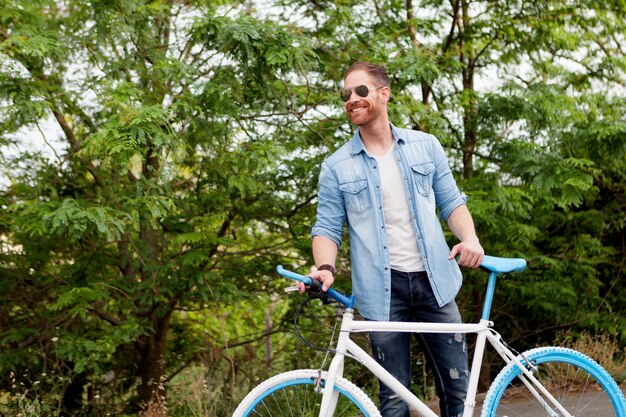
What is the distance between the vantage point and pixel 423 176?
10.9 feet

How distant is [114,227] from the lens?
17.9 ft

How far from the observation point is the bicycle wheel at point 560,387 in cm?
318

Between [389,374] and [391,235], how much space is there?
0.54 m

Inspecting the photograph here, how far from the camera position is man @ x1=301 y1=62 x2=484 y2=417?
325cm

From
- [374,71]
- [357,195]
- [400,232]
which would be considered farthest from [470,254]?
[374,71]

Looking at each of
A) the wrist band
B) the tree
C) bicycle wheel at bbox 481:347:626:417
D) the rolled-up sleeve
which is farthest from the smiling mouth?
the tree

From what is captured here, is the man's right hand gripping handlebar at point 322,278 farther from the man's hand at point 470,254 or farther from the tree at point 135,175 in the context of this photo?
the tree at point 135,175

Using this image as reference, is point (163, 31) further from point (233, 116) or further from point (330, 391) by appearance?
point (330, 391)

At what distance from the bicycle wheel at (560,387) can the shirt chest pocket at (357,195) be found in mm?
830

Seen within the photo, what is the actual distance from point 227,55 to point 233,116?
1.47ft

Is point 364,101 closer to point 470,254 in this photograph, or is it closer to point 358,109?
point 358,109

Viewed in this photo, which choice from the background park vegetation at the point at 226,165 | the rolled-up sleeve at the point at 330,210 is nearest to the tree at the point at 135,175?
the background park vegetation at the point at 226,165

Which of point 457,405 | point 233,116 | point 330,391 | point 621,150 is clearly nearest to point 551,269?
point 621,150

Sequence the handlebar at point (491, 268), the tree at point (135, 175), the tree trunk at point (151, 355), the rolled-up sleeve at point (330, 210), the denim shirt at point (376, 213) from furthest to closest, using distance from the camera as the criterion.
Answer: the tree trunk at point (151, 355), the tree at point (135, 175), the rolled-up sleeve at point (330, 210), the denim shirt at point (376, 213), the handlebar at point (491, 268)
